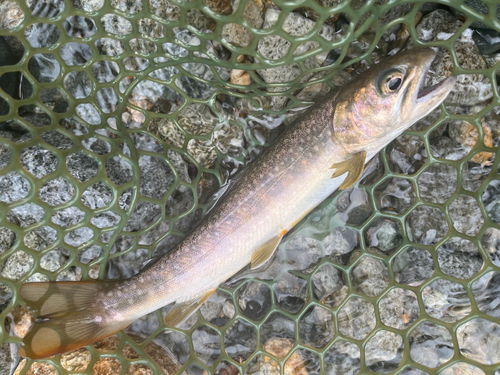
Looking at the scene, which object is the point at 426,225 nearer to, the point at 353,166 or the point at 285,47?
the point at 353,166

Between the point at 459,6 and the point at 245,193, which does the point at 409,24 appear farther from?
the point at 245,193

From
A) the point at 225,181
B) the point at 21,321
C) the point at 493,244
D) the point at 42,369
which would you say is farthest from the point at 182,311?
the point at 493,244

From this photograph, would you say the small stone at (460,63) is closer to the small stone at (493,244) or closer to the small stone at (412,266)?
the small stone at (493,244)

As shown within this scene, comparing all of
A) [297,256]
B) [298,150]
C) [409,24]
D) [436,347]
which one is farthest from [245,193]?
[436,347]

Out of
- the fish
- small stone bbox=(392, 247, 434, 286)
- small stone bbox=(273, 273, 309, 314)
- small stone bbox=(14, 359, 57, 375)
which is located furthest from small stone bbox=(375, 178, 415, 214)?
small stone bbox=(14, 359, 57, 375)

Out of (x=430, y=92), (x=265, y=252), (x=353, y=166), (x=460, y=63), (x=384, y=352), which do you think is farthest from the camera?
(x=384, y=352)

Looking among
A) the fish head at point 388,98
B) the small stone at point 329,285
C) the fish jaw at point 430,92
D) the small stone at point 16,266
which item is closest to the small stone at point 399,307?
the small stone at point 329,285

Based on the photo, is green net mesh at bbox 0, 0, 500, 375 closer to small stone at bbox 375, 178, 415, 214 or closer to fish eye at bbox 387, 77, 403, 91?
small stone at bbox 375, 178, 415, 214
